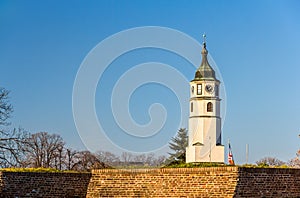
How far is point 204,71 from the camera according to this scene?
2756 inches

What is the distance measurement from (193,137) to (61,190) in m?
48.4

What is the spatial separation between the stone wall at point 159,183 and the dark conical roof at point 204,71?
48.6 metres

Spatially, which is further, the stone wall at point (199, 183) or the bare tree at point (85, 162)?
the bare tree at point (85, 162)

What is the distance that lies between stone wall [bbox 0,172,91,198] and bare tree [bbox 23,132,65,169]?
17.3m

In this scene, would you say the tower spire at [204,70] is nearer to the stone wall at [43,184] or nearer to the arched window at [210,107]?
the arched window at [210,107]

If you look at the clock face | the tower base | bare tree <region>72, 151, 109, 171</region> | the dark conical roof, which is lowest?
bare tree <region>72, 151, 109, 171</region>

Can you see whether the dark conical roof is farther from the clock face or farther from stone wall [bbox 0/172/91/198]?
stone wall [bbox 0/172/91/198]

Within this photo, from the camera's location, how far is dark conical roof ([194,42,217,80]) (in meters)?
68.8

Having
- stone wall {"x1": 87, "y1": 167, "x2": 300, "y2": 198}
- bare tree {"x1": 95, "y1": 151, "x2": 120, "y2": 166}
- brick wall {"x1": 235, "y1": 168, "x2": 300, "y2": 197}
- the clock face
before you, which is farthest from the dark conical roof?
brick wall {"x1": 235, "y1": 168, "x2": 300, "y2": 197}

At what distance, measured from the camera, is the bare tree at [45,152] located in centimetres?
3839

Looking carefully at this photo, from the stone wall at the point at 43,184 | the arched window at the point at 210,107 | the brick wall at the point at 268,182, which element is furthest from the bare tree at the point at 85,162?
the arched window at the point at 210,107

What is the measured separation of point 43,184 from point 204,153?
47895 mm

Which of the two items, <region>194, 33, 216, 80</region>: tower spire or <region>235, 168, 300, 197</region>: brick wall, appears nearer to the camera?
<region>235, 168, 300, 197</region>: brick wall

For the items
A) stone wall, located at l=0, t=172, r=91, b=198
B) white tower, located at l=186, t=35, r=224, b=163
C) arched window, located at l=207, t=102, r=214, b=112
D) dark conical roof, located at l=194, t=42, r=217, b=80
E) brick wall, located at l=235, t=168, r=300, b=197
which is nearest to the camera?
brick wall, located at l=235, t=168, r=300, b=197
